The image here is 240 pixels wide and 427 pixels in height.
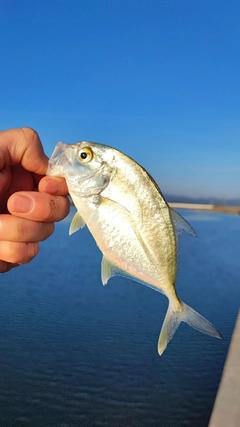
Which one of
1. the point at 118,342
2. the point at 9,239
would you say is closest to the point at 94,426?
the point at 118,342

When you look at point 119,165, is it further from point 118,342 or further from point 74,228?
point 118,342

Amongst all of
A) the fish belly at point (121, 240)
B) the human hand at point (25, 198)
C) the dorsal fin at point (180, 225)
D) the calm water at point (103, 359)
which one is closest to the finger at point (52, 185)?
the human hand at point (25, 198)

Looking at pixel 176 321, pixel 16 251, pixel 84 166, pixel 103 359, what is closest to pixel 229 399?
pixel 176 321

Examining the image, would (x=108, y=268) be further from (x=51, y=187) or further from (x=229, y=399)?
(x=229, y=399)

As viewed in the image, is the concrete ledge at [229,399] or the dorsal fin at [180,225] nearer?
the dorsal fin at [180,225]

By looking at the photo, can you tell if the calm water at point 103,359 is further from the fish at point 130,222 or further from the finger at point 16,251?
the fish at point 130,222

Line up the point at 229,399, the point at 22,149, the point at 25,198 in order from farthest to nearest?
the point at 229,399 < the point at 22,149 < the point at 25,198
